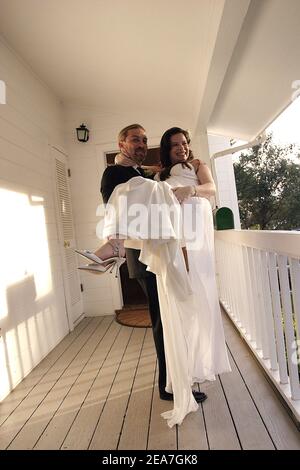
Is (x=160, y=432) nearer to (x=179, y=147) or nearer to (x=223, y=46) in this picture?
(x=179, y=147)

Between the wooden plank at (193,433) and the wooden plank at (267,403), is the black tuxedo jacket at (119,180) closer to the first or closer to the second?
the wooden plank at (193,433)

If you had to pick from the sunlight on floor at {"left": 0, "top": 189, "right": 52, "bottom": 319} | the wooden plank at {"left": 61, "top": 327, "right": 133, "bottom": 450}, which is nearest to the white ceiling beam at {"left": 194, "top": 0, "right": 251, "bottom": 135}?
the sunlight on floor at {"left": 0, "top": 189, "right": 52, "bottom": 319}

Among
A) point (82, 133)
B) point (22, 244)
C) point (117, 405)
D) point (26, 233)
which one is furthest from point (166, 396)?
point (82, 133)

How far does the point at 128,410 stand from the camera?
223 centimetres

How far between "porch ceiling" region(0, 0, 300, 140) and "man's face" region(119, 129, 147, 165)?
78 centimetres

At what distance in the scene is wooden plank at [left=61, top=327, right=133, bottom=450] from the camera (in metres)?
1.94

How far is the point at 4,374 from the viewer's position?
8.87 ft

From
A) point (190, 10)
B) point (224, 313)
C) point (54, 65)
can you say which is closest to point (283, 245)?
point (190, 10)

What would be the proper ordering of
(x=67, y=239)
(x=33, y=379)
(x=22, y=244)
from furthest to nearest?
(x=67, y=239)
(x=22, y=244)
(x=33, y=379)

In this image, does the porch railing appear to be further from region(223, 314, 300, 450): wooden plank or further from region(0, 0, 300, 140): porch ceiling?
region(0, 0, 300, 140): porch ceiling

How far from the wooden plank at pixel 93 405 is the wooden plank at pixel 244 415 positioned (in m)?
0.79

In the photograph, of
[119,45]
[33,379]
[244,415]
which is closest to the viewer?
[244,415]

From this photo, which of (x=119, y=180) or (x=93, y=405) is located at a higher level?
(x=119, y=180)

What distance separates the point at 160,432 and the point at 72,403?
75 cm
